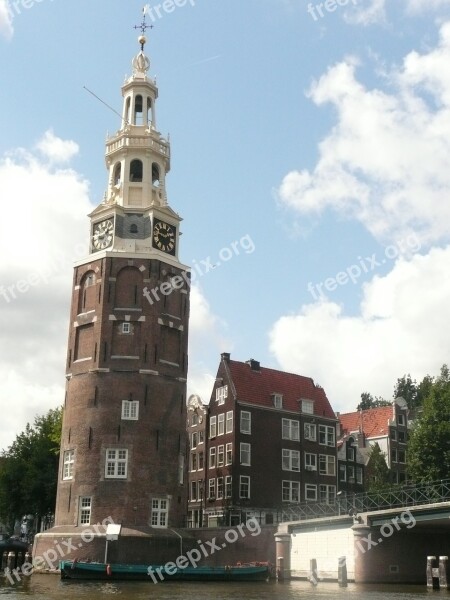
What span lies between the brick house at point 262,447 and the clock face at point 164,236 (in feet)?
45.7

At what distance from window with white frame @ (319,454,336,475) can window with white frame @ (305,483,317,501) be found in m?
1.91

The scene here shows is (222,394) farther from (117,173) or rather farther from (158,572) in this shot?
(158,572)

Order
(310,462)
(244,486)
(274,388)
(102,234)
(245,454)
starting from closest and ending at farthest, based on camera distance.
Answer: (102,234) < (244,486) < (245,454) < (310,462) < (274,388)

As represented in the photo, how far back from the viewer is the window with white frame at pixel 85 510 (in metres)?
55.2

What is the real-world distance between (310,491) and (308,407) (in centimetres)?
792

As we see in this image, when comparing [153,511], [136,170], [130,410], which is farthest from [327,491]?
[136,170]

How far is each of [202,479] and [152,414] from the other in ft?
53.8

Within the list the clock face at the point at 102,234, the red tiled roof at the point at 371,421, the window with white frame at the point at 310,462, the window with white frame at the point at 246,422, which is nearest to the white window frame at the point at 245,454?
the window with white frame at the point at 246,422

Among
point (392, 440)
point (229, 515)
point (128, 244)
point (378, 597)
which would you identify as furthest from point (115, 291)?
point (392, 440)

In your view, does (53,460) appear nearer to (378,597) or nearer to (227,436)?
(227,436)

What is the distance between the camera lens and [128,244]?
62.5 meters

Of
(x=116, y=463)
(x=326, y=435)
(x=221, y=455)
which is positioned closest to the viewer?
(x=116, y=463)

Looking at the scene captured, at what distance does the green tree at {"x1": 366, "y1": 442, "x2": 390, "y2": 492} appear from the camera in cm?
7550

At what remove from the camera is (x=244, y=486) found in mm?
67938
